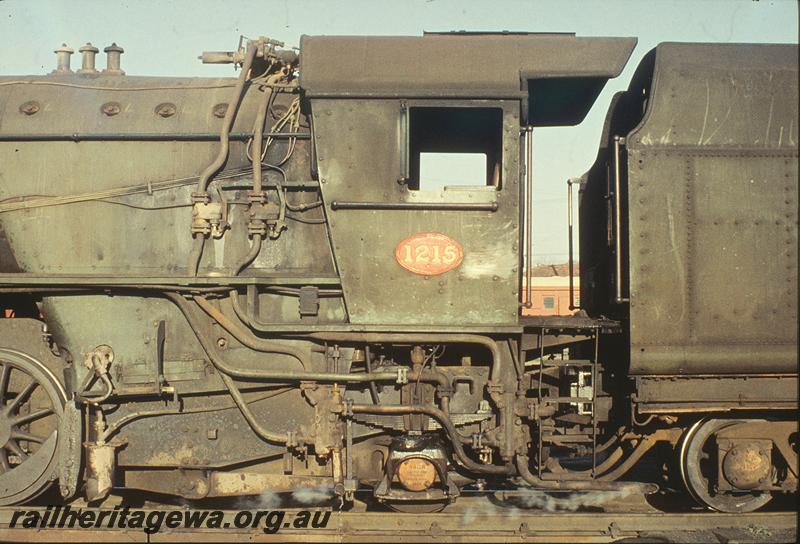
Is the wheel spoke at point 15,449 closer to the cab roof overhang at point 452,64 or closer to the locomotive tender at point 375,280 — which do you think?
the locomotive tender at point 375,280

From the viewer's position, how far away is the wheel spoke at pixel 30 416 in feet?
18.0

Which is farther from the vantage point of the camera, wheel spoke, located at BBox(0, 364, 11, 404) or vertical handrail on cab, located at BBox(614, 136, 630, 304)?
wheel spoke, located at BBox(0, 364, 11, 404)

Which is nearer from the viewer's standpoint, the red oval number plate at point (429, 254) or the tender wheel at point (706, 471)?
the red oval number plate at point (429, 254)

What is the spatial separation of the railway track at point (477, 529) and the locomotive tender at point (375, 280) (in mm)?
197

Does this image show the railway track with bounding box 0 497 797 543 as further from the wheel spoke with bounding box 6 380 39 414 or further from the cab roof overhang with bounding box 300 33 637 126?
the cab roof overhang with bounding box 300 33 637 126

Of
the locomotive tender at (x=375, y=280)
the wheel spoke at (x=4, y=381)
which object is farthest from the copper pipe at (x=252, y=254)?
the wheel spoke at (x=4, y=381)

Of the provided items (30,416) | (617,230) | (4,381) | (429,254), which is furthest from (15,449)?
(617,230)

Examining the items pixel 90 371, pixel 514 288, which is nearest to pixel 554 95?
pixel 514 288

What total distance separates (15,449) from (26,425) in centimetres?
21

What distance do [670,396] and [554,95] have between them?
2.51 metres

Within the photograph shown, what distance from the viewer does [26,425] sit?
5.64 m

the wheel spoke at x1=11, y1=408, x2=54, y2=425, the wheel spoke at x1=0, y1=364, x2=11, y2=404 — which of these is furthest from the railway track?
the wheel spoke at x1=0, y1=364, x2=11, y2=404

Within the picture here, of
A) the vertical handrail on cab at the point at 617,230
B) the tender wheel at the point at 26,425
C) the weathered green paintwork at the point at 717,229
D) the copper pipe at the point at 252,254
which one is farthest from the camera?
the tender wheel at the point at 26,425

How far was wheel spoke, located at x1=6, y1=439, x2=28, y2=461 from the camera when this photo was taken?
5.49 metres
